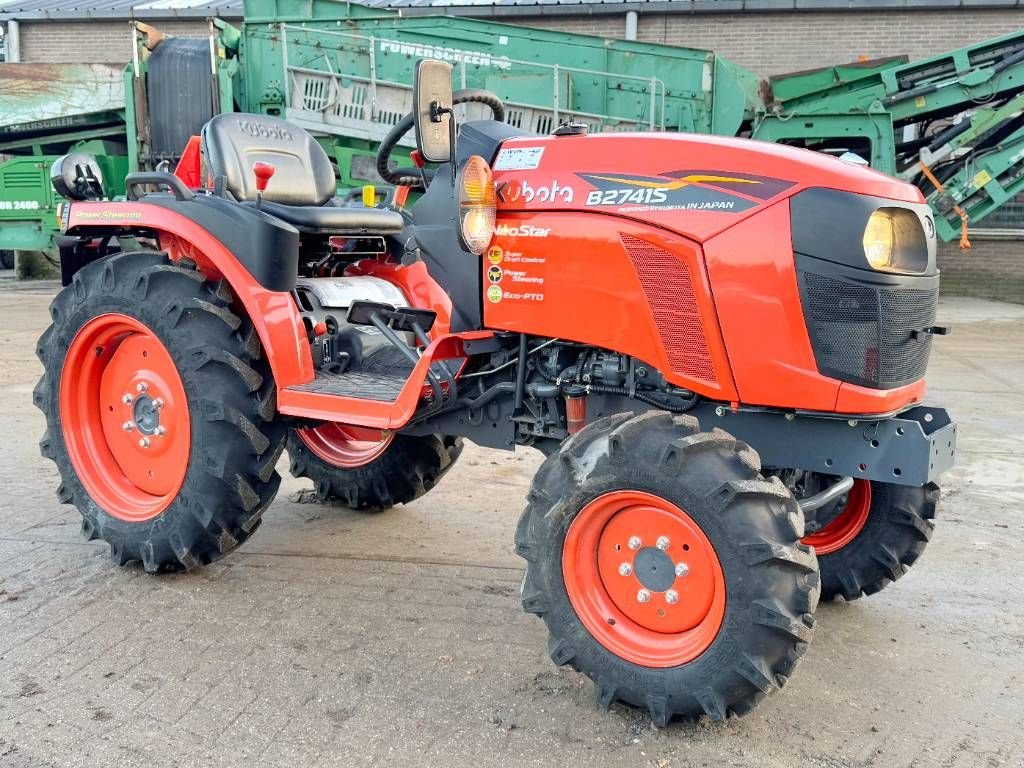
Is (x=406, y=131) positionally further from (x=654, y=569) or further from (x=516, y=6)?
(x=516, y=6)

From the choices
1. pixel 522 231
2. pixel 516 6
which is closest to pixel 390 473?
pixel 522 231

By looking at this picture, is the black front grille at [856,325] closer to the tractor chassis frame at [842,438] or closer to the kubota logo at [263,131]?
the tractor chassis frame at [842,438]

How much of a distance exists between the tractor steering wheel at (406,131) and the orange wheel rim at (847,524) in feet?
5.73

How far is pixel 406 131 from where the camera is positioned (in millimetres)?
3365

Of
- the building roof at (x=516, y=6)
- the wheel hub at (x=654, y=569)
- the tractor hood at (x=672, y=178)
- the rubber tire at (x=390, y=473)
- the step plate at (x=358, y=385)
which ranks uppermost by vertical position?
the building roof at (x=516, y=6)

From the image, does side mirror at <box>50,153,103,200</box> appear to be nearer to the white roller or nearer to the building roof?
the white roller

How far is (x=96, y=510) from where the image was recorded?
142 inches

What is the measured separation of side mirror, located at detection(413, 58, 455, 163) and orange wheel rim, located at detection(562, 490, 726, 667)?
121 cm

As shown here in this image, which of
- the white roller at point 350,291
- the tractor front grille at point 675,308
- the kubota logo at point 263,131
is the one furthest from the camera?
Answer: the kubota logo at point 263,131

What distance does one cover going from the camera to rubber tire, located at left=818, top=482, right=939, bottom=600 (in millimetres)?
3023

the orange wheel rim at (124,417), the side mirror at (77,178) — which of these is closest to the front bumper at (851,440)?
the orange wheel rim at (124,417)

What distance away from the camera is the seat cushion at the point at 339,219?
357cm

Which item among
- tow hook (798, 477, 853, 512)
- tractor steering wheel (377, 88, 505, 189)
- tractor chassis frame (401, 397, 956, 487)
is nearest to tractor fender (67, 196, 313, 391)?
tractor steering wheel (377, 88, 505, 189)

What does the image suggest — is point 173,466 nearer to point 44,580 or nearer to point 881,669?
point 44,580
